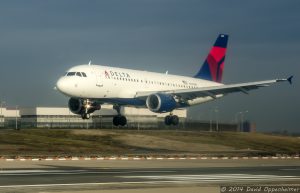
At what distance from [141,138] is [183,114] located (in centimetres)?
4545

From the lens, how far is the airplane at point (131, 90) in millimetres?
63531

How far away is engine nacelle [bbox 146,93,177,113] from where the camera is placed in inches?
2682

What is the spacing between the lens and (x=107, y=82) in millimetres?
65062

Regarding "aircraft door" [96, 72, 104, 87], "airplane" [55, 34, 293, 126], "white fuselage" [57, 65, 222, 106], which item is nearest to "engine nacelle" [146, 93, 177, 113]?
"airplane" [55, 34, 293, 126]

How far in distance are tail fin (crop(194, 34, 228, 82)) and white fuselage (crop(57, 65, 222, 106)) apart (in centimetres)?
1364

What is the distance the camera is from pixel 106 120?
123125 millimetres

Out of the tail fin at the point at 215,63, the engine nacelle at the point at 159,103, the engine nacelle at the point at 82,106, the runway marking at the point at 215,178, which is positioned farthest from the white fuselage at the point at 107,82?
the runway marking at the point at 215,178

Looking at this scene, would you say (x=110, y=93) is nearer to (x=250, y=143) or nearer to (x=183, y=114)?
(x=250, y=143)

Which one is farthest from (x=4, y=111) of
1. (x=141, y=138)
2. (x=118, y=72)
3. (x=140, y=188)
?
(x=140, y=188)

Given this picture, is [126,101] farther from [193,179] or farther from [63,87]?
[193,179]

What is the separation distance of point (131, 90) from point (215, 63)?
24215 millimetres

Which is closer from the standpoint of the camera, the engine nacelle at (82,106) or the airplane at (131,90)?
the airplane at (131,90)
